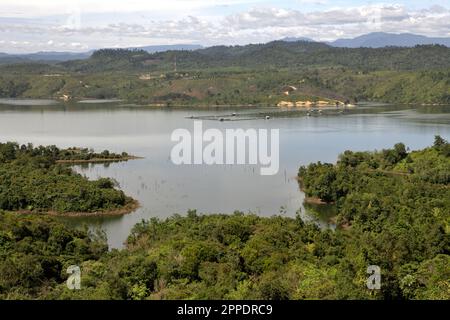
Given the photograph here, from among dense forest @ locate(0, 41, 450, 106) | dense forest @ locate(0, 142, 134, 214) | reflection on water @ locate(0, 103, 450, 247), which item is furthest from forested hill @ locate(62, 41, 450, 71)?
dense forest @ locate(0, 142, 134, 214)

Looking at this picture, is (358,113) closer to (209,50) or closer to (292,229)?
Result: (292,229)

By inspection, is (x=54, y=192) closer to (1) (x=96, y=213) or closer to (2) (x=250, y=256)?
(1) (x=96, y=213)

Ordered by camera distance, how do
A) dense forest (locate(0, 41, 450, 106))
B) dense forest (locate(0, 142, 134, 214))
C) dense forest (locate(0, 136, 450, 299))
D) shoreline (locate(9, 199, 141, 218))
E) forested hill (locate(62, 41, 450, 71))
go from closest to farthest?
1. dense forest (locate(0, 136, 450, 299))
2. shoreline (locate(9, 199, 141, 218))
3. dense forest (locate(0, 142, 134, 214))
4. dense forest (locate(0, 41, 450, 106))
5. forested hill (locate(62, 41, 450, 71))

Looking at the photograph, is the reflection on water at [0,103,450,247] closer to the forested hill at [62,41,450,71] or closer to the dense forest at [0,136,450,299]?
the dense forest at [0,136,450,299]

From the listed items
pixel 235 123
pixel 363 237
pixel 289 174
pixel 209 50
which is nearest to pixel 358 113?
pixel 235 123

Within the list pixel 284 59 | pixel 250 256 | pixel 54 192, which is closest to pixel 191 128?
pixel 54 192

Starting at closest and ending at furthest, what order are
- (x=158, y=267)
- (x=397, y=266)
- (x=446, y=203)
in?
(x=158, y=267) → (x=397, y=266) → (x=446, y=203)
